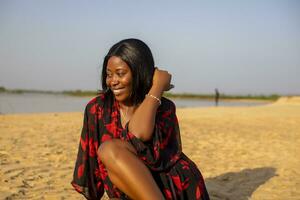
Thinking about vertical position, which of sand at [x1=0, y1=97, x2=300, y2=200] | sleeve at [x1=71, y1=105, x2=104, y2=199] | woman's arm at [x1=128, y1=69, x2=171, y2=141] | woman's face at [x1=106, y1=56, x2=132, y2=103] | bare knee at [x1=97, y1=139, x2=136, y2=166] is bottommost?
sand at [x1=0, y1=97, x2=300, y2=200]

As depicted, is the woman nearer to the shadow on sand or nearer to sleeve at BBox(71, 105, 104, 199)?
sleeve at BBox(71, 105, 104, 199)

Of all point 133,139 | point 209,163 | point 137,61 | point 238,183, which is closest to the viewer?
point 133,139

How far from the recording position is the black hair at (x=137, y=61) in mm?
2186

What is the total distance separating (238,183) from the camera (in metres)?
3.95

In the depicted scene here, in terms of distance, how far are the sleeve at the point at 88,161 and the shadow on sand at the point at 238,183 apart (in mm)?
1289

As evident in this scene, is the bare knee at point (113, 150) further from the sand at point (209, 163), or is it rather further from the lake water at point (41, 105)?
the lake water at point (41, 105)

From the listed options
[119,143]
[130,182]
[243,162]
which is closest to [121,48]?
[119,143]

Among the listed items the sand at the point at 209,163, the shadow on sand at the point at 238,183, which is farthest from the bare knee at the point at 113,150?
the shadow on sand at the point at 238,183

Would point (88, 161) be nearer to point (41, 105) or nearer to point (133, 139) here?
point (133, 139)

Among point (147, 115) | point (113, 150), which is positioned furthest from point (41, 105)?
point (113, 150)

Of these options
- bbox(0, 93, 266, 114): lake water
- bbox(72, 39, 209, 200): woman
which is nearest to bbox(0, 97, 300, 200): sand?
bbox(72, 39, 209, 200): woman

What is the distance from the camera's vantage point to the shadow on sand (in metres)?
3.43

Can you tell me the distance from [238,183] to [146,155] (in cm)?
220

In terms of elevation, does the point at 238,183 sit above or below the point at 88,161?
below
